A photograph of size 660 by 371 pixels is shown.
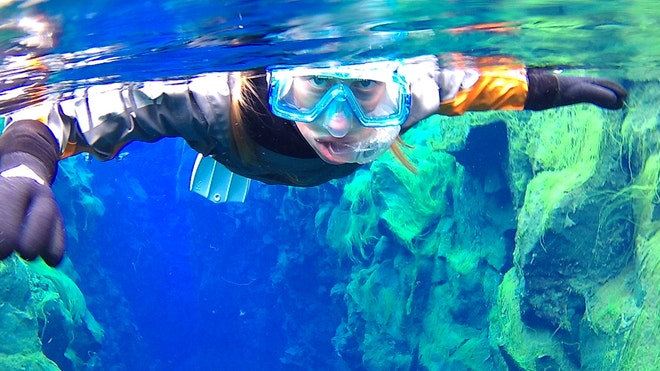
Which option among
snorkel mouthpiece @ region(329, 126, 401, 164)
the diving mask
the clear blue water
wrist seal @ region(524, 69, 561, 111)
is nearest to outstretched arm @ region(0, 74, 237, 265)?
the diving mask

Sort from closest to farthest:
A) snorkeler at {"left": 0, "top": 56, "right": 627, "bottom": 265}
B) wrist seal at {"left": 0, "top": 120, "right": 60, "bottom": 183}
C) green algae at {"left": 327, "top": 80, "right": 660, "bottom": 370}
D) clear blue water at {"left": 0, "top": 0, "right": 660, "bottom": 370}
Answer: wrist seal at {"left": 0, "top": 120, "right": 60, "bottom": 183}, snorkeler at {"left": 0, "top": 56, "right": 627, "bottom": 265}, clear blue water at {"left": 0, "top": 0, "right": 660, "bottom": 370}, green algae at {"left": 327, "top": 80, "right": 660, "bottom": 370}

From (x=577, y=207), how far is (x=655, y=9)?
4687 mm

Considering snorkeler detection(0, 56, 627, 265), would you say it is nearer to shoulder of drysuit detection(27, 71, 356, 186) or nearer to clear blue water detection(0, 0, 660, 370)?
shoulder of drysuit detection(27, 71, 356, 186)

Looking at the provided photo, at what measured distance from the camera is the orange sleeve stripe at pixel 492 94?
590 centimetres

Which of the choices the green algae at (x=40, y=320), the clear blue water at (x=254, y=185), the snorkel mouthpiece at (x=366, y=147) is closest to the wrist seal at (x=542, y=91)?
the clear blue water at (x=254, y=185)

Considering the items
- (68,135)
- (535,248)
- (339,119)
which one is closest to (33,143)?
(68,135)

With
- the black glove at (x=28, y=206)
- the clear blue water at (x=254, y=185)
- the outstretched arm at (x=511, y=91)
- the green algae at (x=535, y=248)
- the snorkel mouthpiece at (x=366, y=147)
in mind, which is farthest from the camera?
the green algae at (x=535, y=248)

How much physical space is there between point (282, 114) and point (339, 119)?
1.66 feet

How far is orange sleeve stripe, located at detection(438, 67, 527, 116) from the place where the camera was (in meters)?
5.90

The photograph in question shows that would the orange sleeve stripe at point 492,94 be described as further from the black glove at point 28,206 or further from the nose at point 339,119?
the black glove at point 28,206

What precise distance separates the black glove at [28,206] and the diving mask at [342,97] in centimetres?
210

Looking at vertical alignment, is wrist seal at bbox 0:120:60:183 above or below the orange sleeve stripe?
above

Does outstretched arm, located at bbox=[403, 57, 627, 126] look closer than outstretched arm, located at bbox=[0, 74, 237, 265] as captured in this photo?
No

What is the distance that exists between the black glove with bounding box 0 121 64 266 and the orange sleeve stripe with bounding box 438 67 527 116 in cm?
404
